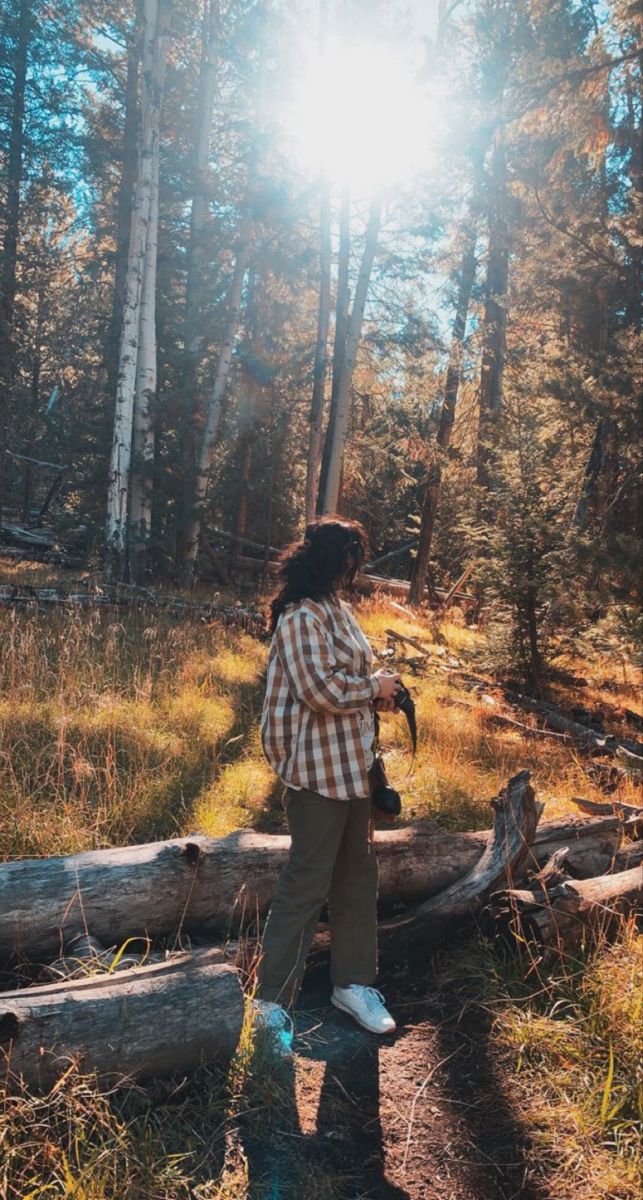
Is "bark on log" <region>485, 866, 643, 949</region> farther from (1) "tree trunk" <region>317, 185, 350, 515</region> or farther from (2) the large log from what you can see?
(1) "tree trunk" <region>317, 185, 350, 515</region>

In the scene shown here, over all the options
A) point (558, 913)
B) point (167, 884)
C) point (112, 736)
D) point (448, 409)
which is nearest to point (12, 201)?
point (448, 409)

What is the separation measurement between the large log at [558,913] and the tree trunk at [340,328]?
10.6m

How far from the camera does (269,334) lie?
1988 cm

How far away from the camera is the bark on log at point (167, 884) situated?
140 inches

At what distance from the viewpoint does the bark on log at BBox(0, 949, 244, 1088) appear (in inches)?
103

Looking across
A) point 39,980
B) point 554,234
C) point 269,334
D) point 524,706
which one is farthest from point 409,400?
point 39,980

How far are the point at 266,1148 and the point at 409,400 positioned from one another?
16520 millimetres

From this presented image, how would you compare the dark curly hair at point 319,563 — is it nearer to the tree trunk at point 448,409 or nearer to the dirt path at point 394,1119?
the dirt path at point 394,1119

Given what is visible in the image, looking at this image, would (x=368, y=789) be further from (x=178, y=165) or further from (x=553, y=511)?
(x=178, y=165)

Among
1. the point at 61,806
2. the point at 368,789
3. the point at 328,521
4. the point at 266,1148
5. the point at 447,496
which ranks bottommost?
the point at 266,1148

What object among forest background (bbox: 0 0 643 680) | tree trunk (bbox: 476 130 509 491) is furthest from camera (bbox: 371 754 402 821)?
tree trunk (bbox: 476 130 509 491)

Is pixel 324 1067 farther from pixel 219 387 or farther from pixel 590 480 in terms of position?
pixel 219 387

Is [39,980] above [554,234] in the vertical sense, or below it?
below

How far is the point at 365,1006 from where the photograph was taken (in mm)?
3682
